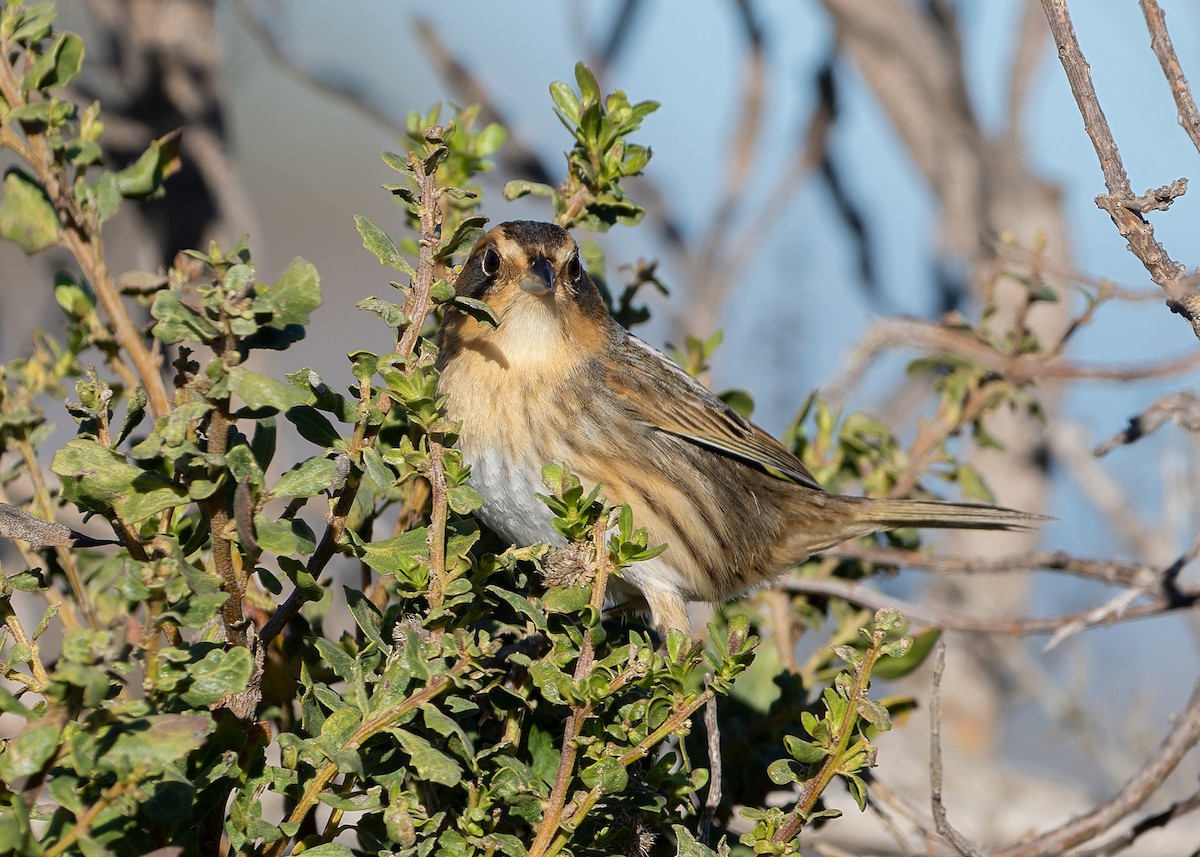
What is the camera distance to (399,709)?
160 centimetres

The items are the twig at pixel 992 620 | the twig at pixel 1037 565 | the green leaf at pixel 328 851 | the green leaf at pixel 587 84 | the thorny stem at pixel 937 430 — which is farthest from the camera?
the thorny stem at pixel 937 430

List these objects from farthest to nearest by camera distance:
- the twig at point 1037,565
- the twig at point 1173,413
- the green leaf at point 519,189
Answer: the twig at point 1037,565
the twig at point 1173,413
the green leaf at point 519,189

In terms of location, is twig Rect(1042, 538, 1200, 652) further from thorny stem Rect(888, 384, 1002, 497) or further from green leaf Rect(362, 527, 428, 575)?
green leaf Rect(362, 527, 428, 575)

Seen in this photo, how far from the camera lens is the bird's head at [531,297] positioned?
122 inches

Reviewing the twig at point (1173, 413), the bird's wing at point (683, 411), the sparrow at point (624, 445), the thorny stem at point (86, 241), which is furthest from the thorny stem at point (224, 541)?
the twig at point (1173, 413)

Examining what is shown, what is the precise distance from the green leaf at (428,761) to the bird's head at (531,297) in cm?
159

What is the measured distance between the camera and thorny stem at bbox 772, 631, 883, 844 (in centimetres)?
167

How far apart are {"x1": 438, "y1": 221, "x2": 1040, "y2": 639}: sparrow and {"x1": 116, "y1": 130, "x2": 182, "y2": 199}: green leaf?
0.89 m

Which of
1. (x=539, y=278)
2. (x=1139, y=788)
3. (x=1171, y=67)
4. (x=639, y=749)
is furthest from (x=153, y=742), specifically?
(x=1139, y=788)

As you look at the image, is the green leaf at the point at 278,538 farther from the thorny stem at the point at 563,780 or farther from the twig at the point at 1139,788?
the twig at the point at 1139,788

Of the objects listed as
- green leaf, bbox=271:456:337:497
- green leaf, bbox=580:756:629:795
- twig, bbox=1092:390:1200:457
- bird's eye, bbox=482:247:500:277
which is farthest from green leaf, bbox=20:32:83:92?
twig, bbox=1092:390:1200:457

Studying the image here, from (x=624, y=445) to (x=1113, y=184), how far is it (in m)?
1.58

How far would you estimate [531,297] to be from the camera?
3.18 metres

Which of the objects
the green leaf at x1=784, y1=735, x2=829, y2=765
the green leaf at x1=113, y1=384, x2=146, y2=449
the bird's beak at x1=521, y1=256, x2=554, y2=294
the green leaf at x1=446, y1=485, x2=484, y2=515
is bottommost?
the green leaf at x1=784, y1=735, x2=829, y2=765
